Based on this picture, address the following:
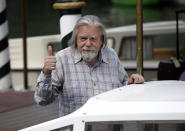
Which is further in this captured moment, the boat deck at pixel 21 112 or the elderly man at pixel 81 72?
the boat deck at pixel 21 112

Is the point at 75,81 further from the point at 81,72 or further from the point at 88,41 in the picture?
the point at 88,41

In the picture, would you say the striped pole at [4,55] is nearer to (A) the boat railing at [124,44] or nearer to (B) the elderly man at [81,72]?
(A) the boat railing at [124,44]

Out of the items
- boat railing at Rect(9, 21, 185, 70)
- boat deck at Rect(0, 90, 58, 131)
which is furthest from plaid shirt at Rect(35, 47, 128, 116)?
boat railing at Rect(9, 21, 185, 70)

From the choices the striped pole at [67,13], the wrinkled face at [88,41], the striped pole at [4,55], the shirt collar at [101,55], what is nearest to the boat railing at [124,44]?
the striped pole at [4,55]

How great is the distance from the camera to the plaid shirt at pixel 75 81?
3773 mm

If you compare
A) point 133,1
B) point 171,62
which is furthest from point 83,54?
point 133,1

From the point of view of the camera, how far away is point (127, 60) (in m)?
10.7

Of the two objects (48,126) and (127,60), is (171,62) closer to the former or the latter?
(127,60)

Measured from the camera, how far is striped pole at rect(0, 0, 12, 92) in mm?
9742

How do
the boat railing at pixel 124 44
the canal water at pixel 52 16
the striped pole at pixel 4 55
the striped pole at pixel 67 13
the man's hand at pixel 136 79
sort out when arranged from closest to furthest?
1. the man's hand at pixel 136 79
2. the striped pole at pixel 67 13
3. the striped pole at pixel 4 55
4. the boat railing at pixel 124 44
5. the canal water at pixel 52 16

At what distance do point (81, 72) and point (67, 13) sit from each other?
341 centimetres

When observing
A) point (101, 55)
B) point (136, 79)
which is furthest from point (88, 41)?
point (136, 79)

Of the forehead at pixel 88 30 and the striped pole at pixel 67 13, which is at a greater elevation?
the striped pole at pixel 67 13

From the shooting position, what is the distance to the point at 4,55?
32.4 ft
